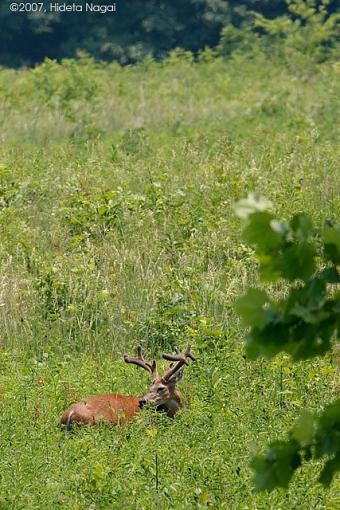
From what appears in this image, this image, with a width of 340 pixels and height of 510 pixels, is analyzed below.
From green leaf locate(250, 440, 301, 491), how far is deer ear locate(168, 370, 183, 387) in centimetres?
589

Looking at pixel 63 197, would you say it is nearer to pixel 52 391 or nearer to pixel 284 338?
pixel 52 391

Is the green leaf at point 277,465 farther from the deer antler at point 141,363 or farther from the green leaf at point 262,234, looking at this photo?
the deer antler at point 141,363

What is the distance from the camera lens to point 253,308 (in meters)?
3.03

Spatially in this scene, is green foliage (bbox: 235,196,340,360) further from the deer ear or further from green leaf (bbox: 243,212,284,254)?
the deer ear

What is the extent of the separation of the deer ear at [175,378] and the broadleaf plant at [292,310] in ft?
19.3

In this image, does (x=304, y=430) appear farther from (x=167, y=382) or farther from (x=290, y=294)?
(x=167, y=382)

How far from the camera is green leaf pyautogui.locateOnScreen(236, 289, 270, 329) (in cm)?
299

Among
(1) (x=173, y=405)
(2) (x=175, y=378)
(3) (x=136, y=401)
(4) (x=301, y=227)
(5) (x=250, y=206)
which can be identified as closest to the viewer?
(5) (x=250, y=206)

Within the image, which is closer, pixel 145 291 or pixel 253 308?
pixel 253 308

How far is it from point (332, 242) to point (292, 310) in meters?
0.19

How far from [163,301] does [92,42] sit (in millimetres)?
27209

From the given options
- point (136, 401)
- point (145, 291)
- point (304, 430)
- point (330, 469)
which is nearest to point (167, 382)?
point (136, 401)

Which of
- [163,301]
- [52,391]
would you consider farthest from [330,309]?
[163,301]

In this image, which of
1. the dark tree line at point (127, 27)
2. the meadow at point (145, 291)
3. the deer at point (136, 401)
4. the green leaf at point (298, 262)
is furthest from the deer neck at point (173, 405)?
the dark tree line at point (127, 27)
